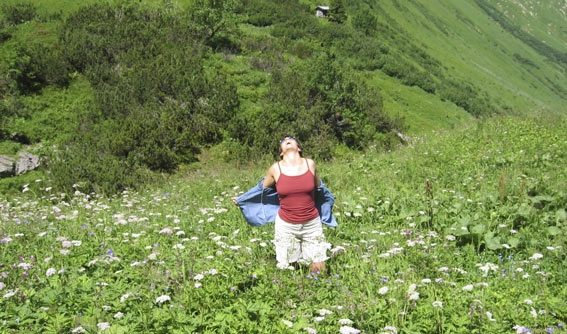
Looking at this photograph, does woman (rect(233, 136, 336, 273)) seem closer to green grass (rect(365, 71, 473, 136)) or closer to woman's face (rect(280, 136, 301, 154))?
woman's face (rect(280, 136, 301, 154))

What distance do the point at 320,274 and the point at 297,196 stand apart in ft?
3.26

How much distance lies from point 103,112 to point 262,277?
13.4 metres

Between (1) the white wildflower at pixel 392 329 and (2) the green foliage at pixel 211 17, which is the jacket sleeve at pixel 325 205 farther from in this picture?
(2) the green foliage at pixel 211 17

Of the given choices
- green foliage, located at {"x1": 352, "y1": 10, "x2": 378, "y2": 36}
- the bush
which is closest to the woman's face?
the bush

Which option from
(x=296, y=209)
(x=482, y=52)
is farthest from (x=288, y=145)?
(x=482, y=52)

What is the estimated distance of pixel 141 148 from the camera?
12.7 metres

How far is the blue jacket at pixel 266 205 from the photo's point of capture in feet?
17.3

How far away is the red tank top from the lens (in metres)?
4.74

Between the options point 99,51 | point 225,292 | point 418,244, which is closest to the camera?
point 225,292

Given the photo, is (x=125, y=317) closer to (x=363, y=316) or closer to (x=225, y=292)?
(x=225, y=292)

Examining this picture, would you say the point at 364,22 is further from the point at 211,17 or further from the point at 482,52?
the point at 482,52

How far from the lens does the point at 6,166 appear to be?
11.8 m

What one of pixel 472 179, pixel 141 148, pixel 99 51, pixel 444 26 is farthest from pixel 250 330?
pixel 444 26

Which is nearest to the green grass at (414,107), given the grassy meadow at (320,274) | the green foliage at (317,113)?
the green foliage at (317,113)
